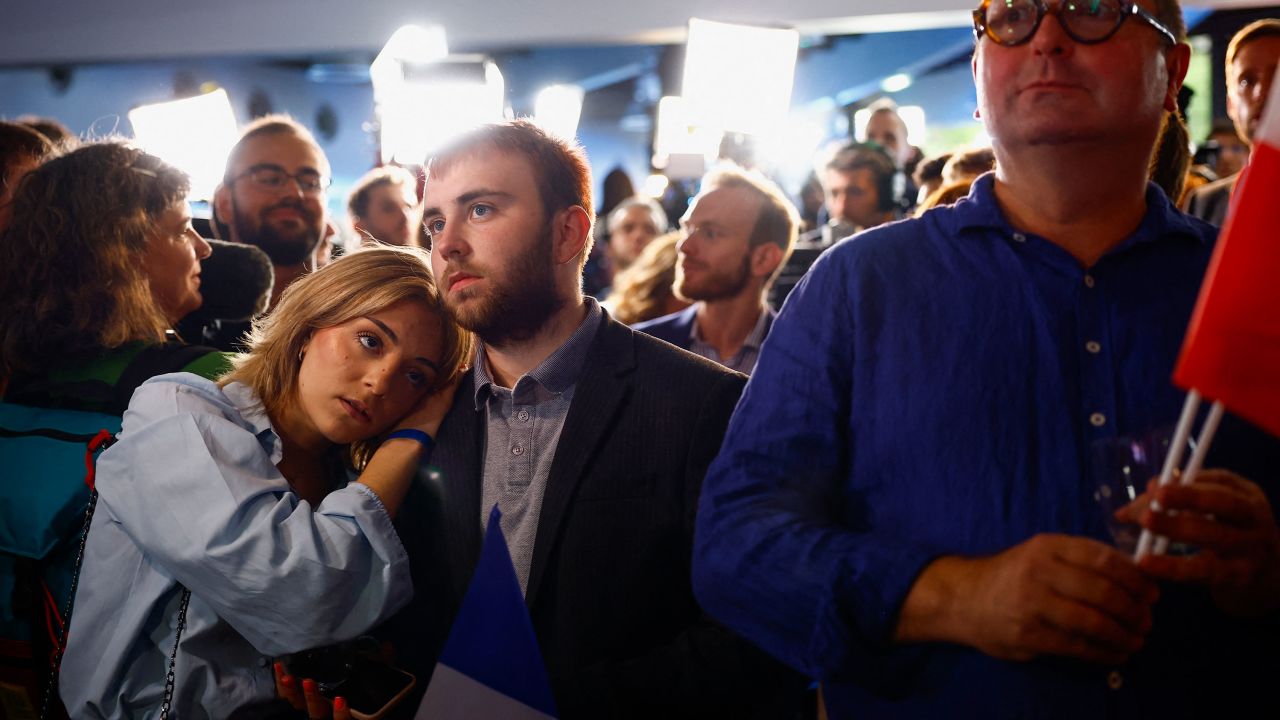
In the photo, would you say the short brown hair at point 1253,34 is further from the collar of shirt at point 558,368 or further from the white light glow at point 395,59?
the white light glow at point 395,59

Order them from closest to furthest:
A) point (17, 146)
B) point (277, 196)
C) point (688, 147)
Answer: point (17, 146) < point (277, 196) < point (688, 147)

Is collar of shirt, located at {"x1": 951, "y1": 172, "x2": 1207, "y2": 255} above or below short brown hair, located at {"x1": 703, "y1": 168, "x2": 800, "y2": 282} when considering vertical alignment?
above

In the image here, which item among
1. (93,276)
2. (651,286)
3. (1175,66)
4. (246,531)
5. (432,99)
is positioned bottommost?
(651,286)

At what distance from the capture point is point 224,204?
3281 mm

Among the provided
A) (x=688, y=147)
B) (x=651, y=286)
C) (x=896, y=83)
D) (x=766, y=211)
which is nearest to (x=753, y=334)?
(x=766, y=211)

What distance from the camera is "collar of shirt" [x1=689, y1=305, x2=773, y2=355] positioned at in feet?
11.8

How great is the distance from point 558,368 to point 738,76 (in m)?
3.99

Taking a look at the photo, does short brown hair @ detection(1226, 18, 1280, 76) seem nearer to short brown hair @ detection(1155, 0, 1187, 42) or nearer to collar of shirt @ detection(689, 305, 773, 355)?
collar of shirt @ detection(689, 305, 773, 355)

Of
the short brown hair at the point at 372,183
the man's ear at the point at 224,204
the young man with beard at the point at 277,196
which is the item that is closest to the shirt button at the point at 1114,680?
the young man with beard at the point at 277,196

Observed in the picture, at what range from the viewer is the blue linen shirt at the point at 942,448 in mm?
1078

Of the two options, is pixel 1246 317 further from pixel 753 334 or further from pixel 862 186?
pixel 862 186

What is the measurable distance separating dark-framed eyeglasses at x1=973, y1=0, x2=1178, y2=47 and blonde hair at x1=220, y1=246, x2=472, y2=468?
106cm

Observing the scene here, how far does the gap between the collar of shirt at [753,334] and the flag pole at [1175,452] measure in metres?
2.62

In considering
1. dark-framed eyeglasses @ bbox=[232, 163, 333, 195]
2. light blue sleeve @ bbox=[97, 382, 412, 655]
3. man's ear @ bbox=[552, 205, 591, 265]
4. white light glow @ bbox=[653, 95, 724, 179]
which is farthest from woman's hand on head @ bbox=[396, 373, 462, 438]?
white light glow @ bbox=[653, 95, 724, 179]
